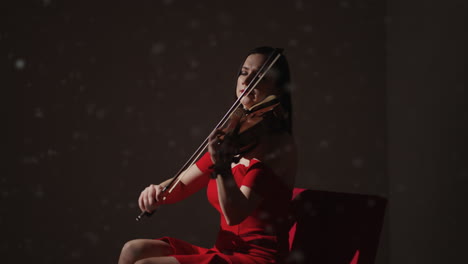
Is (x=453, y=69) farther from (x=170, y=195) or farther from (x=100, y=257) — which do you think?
(x=100, y=257)

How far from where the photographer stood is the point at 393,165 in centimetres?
200

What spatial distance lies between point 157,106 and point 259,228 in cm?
101

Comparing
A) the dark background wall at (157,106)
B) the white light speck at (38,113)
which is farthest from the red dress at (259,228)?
the white light speck at (38,113)

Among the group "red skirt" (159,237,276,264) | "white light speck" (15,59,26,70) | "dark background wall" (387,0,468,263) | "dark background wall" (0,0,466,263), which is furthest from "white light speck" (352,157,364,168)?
"white light speck" (15,59,26,70)

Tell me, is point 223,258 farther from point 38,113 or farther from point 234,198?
point 38,113

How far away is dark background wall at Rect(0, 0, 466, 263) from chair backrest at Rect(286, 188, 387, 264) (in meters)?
0.71

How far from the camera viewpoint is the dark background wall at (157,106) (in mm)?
1820

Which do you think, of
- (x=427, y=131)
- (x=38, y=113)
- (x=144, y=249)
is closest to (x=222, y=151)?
(x=144, y=249)

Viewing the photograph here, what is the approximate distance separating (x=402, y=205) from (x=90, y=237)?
4.87 ft

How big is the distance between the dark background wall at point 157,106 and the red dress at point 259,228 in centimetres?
83

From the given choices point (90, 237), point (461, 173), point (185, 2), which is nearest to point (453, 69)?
point (461, 173)

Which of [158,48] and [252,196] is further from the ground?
[158,48]

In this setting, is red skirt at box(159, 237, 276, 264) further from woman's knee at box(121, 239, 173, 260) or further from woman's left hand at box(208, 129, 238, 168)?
woman's left hand at box(208, 129, 238, 168)

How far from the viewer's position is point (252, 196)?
1047 mm
